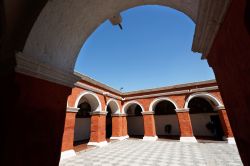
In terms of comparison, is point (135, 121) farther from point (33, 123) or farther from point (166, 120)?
point (33, 123)

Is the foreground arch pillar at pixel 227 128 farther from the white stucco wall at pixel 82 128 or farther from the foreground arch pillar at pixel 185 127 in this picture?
the white stucco wall at pixel 82 128

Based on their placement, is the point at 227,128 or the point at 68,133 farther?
the point at 227,128

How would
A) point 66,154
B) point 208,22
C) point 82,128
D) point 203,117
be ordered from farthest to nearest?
point 82,128
point 203,117
point 66,154
point 208,22

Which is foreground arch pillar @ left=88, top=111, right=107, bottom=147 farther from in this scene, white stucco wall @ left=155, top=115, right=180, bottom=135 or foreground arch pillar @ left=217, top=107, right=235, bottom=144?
foreground arch pillar @ left=217, top=107, right=235, bottom=144

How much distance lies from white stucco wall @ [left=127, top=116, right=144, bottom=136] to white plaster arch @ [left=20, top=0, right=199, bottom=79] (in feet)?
50.8

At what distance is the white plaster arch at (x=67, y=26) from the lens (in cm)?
200

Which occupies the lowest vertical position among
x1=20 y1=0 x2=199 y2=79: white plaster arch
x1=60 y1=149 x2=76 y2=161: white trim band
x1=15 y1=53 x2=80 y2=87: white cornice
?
x1=60 y1=149 x2=76 y2=161: white trim band

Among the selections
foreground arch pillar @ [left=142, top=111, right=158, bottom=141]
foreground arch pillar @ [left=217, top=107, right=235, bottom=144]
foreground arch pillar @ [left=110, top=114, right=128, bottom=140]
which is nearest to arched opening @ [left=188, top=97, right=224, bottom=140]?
foreground arch pillar @ [left=217, top=107, right=235, bottom=144]

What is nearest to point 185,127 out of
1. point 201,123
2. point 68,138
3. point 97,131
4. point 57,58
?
point 201,123

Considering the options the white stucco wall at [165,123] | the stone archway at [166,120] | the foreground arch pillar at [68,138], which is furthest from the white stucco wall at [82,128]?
the white stucco wall at [165,123]

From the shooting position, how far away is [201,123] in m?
14.5

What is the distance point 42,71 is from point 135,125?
16377 millimetres

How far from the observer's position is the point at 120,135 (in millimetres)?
12945

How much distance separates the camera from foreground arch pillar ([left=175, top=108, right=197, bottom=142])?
1052cm
